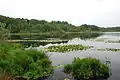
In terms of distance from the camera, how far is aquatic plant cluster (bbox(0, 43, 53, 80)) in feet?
44.9

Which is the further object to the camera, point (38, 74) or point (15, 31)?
point (15, 31)

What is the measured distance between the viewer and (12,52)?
48.7ft

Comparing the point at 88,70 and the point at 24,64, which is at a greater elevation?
the point at 24,64

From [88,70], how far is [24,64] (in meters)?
4.05

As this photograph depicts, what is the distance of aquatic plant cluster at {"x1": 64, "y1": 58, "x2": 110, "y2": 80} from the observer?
1417 cm

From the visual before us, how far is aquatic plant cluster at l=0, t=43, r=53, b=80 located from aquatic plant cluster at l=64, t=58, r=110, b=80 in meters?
1.87

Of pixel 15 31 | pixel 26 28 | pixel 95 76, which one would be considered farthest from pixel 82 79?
pixel 26 28

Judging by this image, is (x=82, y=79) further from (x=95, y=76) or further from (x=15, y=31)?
(x=15, y=31)

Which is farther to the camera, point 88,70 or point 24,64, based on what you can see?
point 24,64

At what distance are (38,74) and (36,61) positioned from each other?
1048 mm

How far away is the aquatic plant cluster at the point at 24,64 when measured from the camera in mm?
13695

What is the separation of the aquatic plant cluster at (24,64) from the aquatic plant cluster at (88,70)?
1.87 meters

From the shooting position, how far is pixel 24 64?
1449 centimetres

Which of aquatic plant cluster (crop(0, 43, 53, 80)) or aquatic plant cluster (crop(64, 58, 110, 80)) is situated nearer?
aquatic plant cluster (crop(0, 43, 53, 80))
